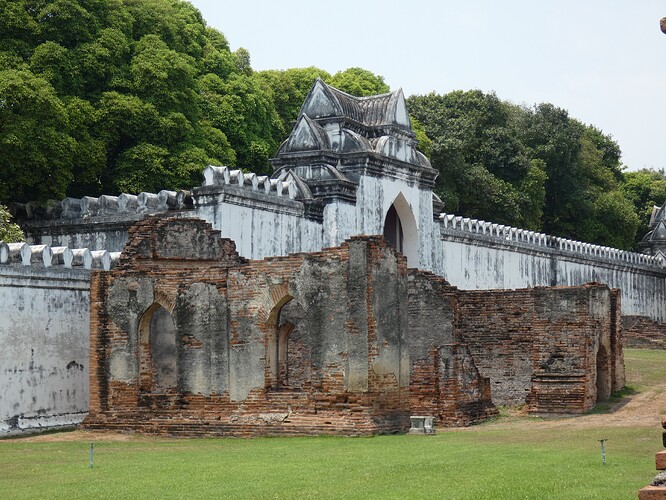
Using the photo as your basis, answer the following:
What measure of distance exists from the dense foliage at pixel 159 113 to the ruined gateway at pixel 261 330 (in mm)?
2078

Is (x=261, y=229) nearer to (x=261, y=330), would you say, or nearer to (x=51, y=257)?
(x=51, y=257)

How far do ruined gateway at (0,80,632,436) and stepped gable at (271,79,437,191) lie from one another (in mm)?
1749

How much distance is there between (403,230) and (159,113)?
739 cm

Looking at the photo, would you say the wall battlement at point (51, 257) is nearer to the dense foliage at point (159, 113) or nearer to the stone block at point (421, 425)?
the dense foliage at point (159, 113)

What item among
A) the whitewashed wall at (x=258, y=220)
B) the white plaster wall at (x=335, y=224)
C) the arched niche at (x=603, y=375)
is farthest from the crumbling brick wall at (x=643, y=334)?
the arched niche at (x=603, y=375)

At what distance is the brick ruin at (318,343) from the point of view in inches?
723

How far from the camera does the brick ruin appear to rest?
723 inches

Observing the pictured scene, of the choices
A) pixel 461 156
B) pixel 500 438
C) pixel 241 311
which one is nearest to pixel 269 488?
pixel 500 438

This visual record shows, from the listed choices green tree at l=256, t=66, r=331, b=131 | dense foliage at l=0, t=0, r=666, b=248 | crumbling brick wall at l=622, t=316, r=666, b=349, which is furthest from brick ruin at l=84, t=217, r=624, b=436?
green tree at l=256, t=66, r=331, b=131

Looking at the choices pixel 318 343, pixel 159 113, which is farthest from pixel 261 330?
pixel 159 113

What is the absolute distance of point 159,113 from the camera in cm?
3095

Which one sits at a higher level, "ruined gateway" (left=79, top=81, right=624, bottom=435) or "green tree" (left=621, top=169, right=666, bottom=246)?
"green tree" (left=621, top=169, right=666, bottom=246)

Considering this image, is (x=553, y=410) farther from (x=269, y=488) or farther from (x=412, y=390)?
(x=269, y=488)

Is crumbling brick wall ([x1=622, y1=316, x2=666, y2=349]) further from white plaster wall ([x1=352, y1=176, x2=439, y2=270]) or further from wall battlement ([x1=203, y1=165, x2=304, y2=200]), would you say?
wall battlement ([x1=203, y1=165, x2=304, y2=200])
